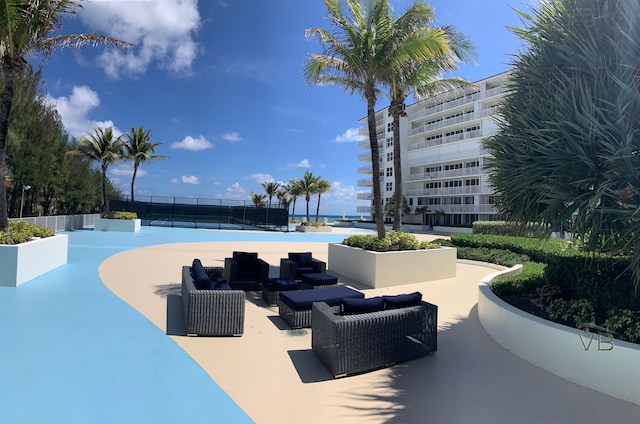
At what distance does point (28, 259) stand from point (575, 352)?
32.8 ft

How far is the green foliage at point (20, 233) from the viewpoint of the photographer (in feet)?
24.6

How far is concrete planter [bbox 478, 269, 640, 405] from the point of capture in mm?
3416

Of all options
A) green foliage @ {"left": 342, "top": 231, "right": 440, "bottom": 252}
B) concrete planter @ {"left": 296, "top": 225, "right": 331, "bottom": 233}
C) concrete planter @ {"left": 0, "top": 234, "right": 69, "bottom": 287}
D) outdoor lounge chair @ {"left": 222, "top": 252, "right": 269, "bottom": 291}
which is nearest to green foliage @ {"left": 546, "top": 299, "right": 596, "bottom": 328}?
green foliage @ {"left": 342, "top": 231, "right": 440, "bottom": 252}

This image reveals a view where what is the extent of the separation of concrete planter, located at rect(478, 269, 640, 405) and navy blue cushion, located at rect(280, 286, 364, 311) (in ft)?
7.04

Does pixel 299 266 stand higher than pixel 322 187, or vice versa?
pixel 322 187

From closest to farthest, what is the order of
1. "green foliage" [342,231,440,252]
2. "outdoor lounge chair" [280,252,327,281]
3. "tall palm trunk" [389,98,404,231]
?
"outdoor lounge chair" [280,252,327,281]
"green foliage" [342,231,440,252]
"tall palm trunk" [389,98,404,231]

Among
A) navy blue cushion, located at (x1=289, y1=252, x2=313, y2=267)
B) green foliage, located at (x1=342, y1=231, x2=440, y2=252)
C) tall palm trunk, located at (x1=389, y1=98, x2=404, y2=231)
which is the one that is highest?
tall palm trunk, located at (x1=389, y1=98, x2=404, y2=231)

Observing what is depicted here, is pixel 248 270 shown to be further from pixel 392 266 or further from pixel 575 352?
pixel 575 352

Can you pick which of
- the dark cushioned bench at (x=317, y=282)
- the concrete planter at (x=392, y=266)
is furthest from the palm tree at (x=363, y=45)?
the dark cushioned bench at (x=317, y=282)

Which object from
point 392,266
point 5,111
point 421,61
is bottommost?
point 392,266

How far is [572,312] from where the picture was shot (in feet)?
14.2

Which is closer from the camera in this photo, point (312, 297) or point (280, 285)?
point (312, 297)

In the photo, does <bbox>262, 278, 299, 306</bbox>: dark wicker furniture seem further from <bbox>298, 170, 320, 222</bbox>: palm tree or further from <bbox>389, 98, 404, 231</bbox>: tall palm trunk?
<bbox>298, 170, 320, 222</bbox>: palm tree

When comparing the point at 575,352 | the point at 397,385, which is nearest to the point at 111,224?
the point at 397,385
